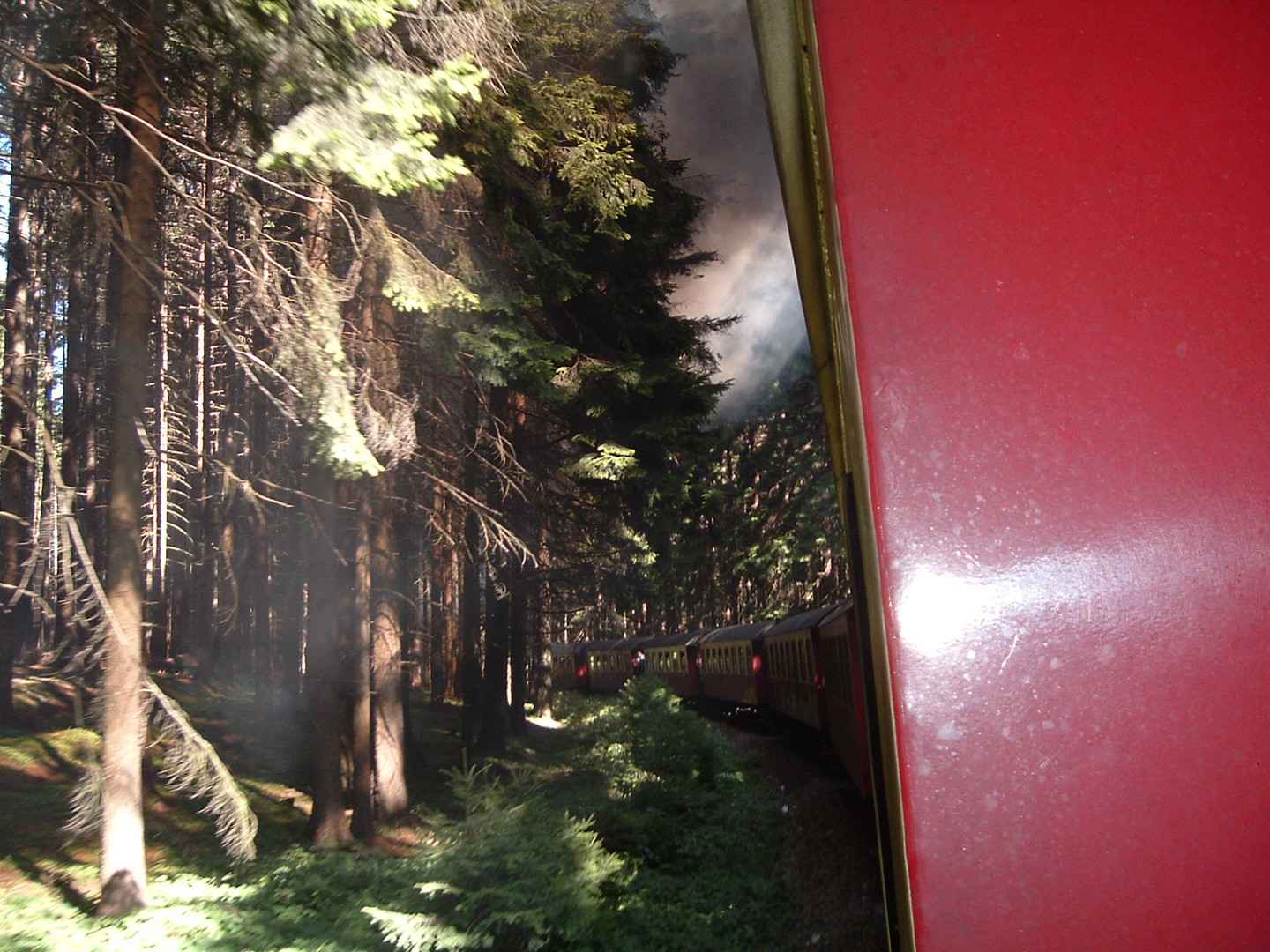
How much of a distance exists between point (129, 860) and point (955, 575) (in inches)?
160

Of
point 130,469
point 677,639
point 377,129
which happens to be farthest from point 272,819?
point 377,129

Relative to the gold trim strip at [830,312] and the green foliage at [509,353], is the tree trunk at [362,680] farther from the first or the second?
the gold trim strip at [830,312]

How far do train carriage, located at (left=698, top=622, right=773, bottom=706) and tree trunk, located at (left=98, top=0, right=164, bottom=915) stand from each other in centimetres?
356

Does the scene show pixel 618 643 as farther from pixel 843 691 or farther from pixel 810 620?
pixel 843 691

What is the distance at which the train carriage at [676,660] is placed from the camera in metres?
5.17

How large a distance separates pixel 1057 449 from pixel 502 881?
9.58 ft

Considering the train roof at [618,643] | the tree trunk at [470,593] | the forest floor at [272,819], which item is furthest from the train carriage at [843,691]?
the tree trunk at [470,593]

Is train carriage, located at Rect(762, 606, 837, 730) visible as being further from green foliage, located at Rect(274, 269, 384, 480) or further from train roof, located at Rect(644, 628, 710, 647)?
green foliage, located at Rect(274, 269, 384, 480)

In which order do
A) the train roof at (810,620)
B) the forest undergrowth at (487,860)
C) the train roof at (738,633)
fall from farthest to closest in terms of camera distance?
the train roof at (738,633) < the train roof at (810,620) < the forest undergrowth at (487,860)

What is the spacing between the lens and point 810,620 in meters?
5.02

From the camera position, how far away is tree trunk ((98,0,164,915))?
134 inches

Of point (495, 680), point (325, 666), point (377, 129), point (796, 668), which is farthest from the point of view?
point (796, 668)

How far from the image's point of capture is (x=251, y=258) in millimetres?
3932

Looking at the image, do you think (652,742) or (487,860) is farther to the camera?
(652,742)
